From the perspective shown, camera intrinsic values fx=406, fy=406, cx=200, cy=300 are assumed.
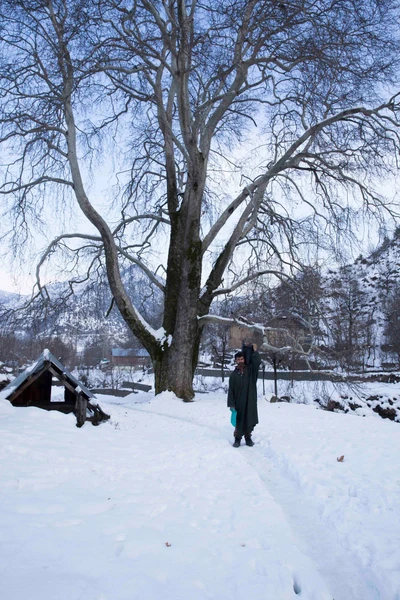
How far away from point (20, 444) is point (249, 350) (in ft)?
11.8

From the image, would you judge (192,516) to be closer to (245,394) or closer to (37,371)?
(245,394)

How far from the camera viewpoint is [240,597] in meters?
2.24

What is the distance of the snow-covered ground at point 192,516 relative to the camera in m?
2.32

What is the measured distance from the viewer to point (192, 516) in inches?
132

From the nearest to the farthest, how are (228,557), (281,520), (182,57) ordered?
(228,557), (281,520), (182,57)

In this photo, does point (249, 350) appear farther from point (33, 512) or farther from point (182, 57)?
point (182, 57)

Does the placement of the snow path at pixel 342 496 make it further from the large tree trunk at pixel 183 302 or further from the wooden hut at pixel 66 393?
the large tree trunk at pixel 183 302

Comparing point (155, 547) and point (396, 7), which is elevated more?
point (396, 7)

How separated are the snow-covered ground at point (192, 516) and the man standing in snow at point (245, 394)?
0.33m

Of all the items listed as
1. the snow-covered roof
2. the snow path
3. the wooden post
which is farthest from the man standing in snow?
the snow-covered roof

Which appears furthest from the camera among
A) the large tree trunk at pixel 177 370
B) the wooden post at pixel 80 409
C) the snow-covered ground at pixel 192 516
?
the large tree trunk at pixel 177 370

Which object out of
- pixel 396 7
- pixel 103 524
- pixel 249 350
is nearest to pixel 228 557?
pixel 103 524

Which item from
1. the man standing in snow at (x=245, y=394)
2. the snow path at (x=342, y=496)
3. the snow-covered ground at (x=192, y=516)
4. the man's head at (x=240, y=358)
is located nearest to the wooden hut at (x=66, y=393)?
the snow-covered ground at (x=192, y=516)

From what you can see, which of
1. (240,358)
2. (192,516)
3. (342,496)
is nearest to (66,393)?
(240,358)
